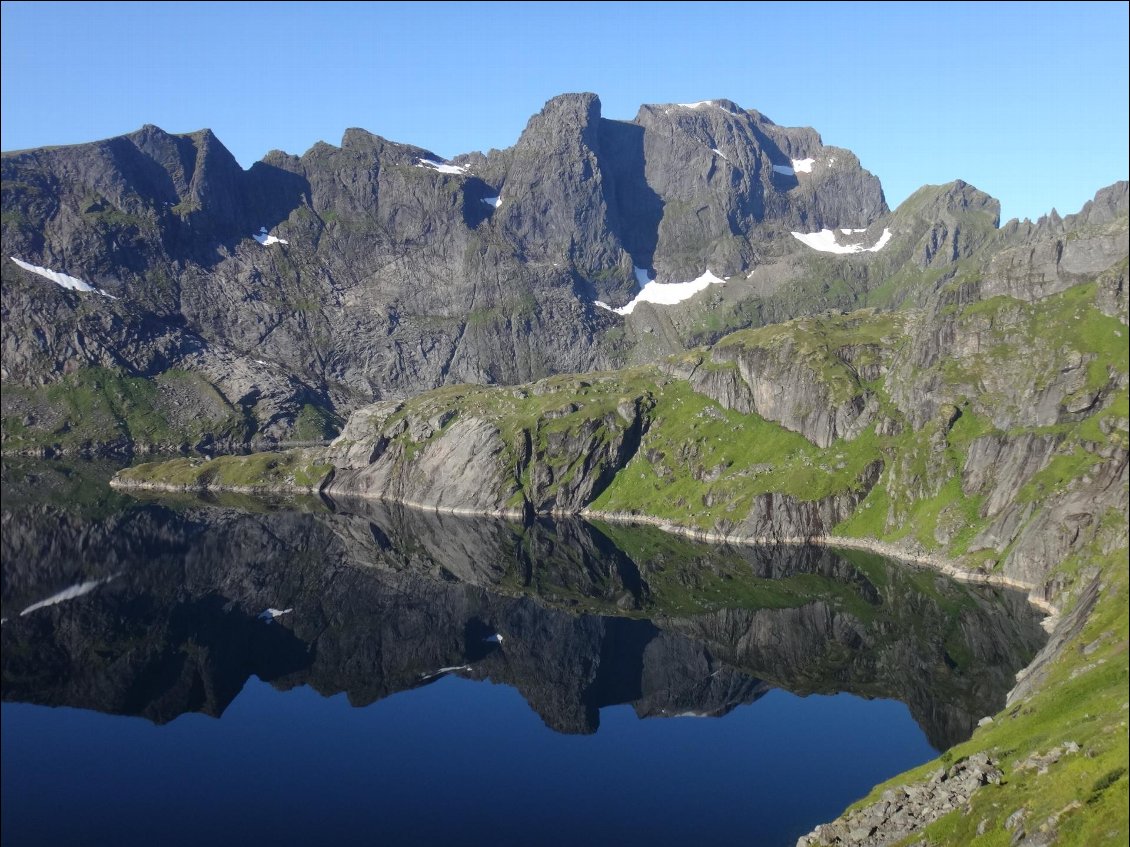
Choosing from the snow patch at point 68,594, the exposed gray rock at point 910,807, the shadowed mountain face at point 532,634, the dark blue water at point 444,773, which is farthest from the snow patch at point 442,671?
the exposed gray rock at point 910,807

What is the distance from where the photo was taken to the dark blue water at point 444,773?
85.9 metres

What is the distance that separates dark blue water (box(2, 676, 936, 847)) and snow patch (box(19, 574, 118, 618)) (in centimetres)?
4971

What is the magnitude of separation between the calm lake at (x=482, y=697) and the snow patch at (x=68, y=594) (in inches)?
28.4

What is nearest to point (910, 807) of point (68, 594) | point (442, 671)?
point (442, 671)

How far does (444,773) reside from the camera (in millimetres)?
100625

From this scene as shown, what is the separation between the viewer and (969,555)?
568 feet

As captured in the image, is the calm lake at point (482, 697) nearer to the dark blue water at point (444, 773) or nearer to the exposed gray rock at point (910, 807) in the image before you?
the dark blue water at point (444, 773)

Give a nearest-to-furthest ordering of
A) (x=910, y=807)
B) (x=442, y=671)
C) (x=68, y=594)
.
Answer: (x=910, y=807), (x=442, y=671), (x=68, y=594)

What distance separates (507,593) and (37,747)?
92.9 metres

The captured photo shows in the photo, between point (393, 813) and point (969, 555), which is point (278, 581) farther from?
point (969, 555)

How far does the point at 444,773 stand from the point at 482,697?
2662 cm

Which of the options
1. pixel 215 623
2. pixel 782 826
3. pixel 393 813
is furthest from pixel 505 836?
pixel 215 623

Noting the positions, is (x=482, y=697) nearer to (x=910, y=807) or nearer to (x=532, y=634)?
(x=532, y=634)

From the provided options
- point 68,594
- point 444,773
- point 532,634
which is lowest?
point 444,773
